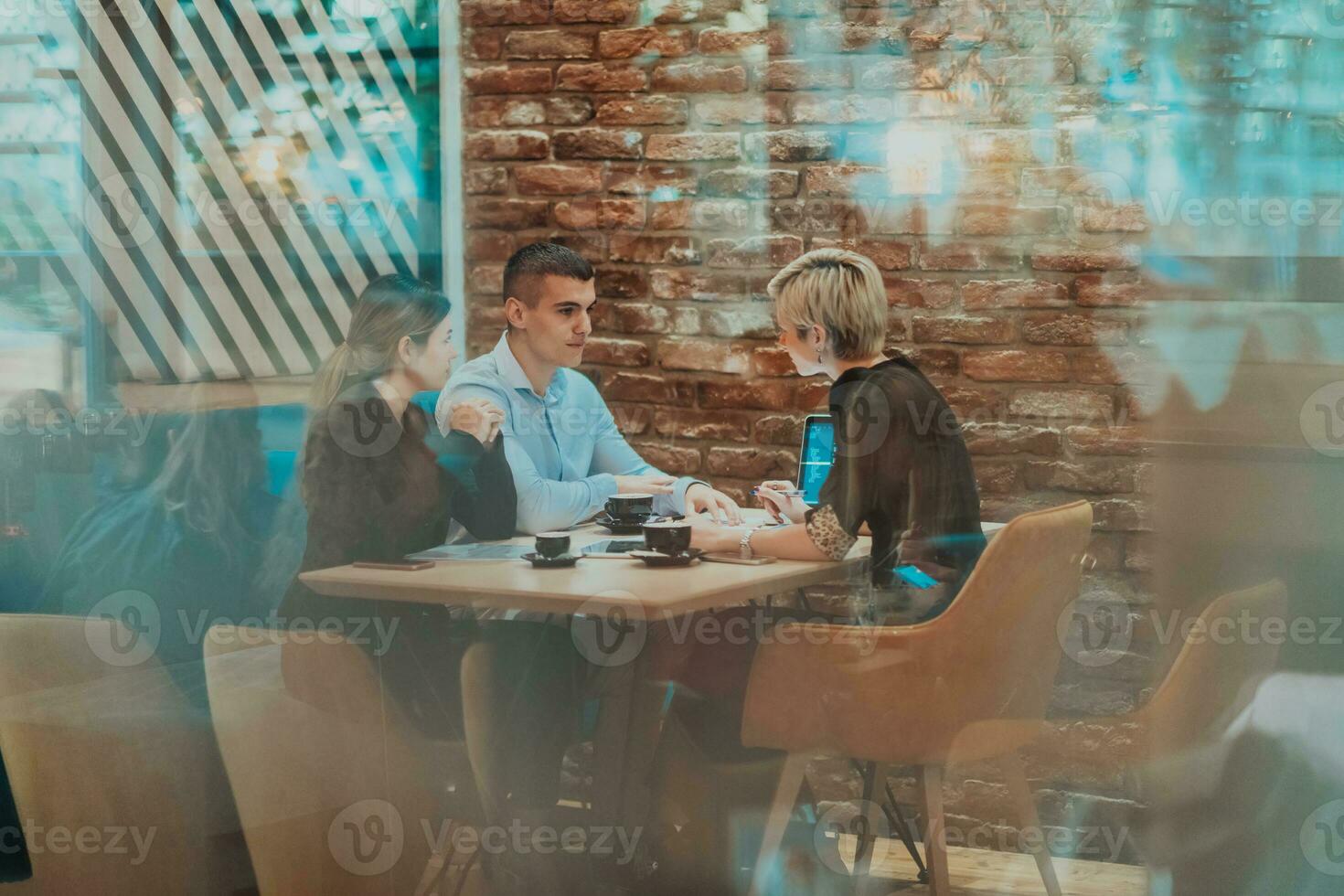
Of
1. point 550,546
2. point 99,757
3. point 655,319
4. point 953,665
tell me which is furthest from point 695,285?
point 99,757

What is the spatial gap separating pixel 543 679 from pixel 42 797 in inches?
32.6

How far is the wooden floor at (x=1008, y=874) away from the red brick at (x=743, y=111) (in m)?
1.24

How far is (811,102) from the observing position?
6.81ft

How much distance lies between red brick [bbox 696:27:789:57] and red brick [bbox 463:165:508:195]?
401mm

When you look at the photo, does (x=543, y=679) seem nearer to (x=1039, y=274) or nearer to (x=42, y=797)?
(x=42, y=797)

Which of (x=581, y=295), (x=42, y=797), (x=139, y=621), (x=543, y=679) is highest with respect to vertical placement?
(x=581, y=295)

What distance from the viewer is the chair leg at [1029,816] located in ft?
7.06

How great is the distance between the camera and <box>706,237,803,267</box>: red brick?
6.96 feet

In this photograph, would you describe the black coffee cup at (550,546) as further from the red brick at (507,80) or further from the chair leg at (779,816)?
the red brick at (507,80)

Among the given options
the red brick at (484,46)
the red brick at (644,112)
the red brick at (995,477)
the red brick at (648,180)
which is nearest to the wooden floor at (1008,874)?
the red brick at (995,477)

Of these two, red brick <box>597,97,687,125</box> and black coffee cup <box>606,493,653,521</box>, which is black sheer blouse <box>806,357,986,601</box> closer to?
black coffee cup <box>606,493,653,521</box>

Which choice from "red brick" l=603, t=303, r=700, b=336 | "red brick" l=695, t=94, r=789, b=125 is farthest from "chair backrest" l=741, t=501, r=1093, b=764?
"red brick" l=695, t=94, r=789, b=125

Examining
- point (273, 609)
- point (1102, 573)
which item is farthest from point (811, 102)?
point (273, 609)

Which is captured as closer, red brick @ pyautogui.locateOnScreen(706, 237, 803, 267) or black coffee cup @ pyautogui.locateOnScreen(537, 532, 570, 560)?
black coffee cup @ pyautogui.locateOnScreen(537, 532, 570, 560)
